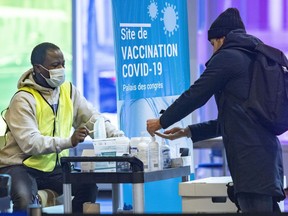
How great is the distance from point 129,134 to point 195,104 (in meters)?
1.85

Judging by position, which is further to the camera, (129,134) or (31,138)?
(129,134)

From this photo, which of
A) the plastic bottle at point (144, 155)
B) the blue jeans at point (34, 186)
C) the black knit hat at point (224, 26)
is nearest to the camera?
the black knit hat at point (224, 26)

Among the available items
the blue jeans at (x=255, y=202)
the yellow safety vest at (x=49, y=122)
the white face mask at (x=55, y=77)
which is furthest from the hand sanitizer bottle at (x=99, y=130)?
the blue jeans at (x=255, y=202)

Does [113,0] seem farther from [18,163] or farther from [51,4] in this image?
[51,4]

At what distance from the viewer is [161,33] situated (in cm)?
627

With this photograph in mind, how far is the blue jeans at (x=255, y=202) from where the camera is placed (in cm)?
415

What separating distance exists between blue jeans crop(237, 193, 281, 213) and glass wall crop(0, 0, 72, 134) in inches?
227

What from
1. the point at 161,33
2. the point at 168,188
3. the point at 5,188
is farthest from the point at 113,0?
the point at 5,188

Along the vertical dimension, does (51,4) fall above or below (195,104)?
above

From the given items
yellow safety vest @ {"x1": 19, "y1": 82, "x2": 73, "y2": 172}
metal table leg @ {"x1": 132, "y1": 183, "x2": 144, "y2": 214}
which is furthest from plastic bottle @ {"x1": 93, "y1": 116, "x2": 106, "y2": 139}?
metal table leg @ {"x1": 132, "y1": 183, "x2": 144, "y2": 214}

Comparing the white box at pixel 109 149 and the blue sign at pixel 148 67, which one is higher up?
the blue sign at pixel 148 67

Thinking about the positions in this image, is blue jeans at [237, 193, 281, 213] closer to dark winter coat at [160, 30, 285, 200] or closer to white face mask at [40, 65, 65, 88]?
dark winter coat at [160, 30, 285, 200]

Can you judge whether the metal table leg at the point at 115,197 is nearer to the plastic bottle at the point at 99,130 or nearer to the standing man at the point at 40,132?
the standing man at the point at 40,132

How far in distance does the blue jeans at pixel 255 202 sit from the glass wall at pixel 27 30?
5.76m
